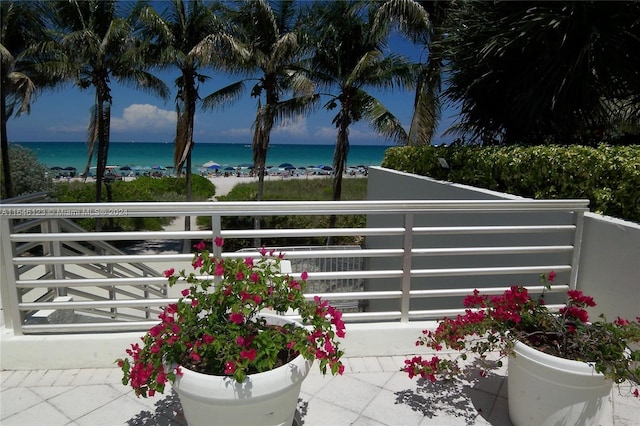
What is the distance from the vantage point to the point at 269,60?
13898 millimetres

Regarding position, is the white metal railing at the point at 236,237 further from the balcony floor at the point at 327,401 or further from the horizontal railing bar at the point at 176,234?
the balcony floor at the point at 327,401

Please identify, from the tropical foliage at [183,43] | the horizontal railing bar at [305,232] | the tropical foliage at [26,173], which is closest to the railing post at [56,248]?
the horizontal railing bar at [305,232]

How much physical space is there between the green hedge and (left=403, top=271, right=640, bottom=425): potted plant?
1.33 m

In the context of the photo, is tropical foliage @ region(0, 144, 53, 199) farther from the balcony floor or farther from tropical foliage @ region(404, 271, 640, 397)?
tropical foliage @ region(404, 271, 640, 397)

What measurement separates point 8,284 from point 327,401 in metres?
2.19

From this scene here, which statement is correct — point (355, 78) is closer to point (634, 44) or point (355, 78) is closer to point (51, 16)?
point (634, 44)

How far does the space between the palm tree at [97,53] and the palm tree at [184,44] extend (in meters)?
0.85

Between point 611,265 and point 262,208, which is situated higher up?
point 262,208

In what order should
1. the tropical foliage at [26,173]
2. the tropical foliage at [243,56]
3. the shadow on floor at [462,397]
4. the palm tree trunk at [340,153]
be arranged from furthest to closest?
the tropical foliage at [26,173] < the palm tree trunk at [340,153] < the tropical foliage at [243,56] < the shadow on floor at [462,397]

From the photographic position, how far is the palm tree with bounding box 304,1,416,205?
492 inches

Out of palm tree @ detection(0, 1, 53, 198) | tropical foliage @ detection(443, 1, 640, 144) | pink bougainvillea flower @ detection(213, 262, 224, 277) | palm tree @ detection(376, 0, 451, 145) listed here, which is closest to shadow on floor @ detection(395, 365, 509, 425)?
pink bougainvillea flower @ detection(213, 262, 224, 277)

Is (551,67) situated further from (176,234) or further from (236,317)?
(236,317)

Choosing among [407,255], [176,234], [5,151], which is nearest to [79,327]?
[176,234]

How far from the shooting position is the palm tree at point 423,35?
34.7ft
